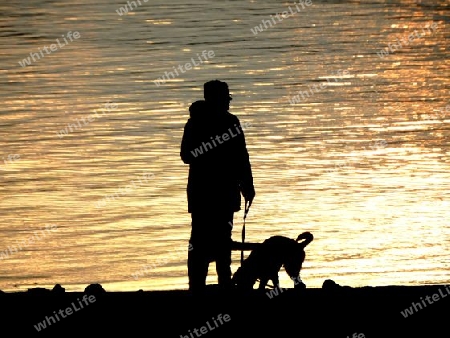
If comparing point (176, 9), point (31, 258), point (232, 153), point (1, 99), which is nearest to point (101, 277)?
point (31, 258)

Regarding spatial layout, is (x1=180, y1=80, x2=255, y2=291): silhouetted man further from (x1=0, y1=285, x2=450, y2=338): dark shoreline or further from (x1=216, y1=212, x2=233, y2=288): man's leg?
(x1=0, y1=285, x2=450, y2=338): dark shoreline

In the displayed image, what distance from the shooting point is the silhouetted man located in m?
12.6

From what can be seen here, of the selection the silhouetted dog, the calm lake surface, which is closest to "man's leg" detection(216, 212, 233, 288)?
the silhouetted dog

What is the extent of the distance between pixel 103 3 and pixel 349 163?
2783cm

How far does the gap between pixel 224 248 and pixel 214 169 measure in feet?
2.46

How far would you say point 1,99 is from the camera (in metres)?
29.0

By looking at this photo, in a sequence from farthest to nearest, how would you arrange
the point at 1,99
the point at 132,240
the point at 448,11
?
the point at 448,11, the point at 1,99, the point at 132,240

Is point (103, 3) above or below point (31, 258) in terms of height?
above

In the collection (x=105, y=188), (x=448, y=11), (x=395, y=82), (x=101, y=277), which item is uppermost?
(x=448, y=11)

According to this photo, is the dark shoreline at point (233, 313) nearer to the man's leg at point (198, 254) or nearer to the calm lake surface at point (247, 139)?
the man's leg at point (198, 254)

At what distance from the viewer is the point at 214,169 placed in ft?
41.7

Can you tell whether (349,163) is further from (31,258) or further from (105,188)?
(31,258)

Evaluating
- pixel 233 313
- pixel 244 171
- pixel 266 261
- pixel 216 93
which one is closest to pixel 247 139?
pixel 266 261

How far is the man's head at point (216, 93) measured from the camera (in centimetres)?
1241
